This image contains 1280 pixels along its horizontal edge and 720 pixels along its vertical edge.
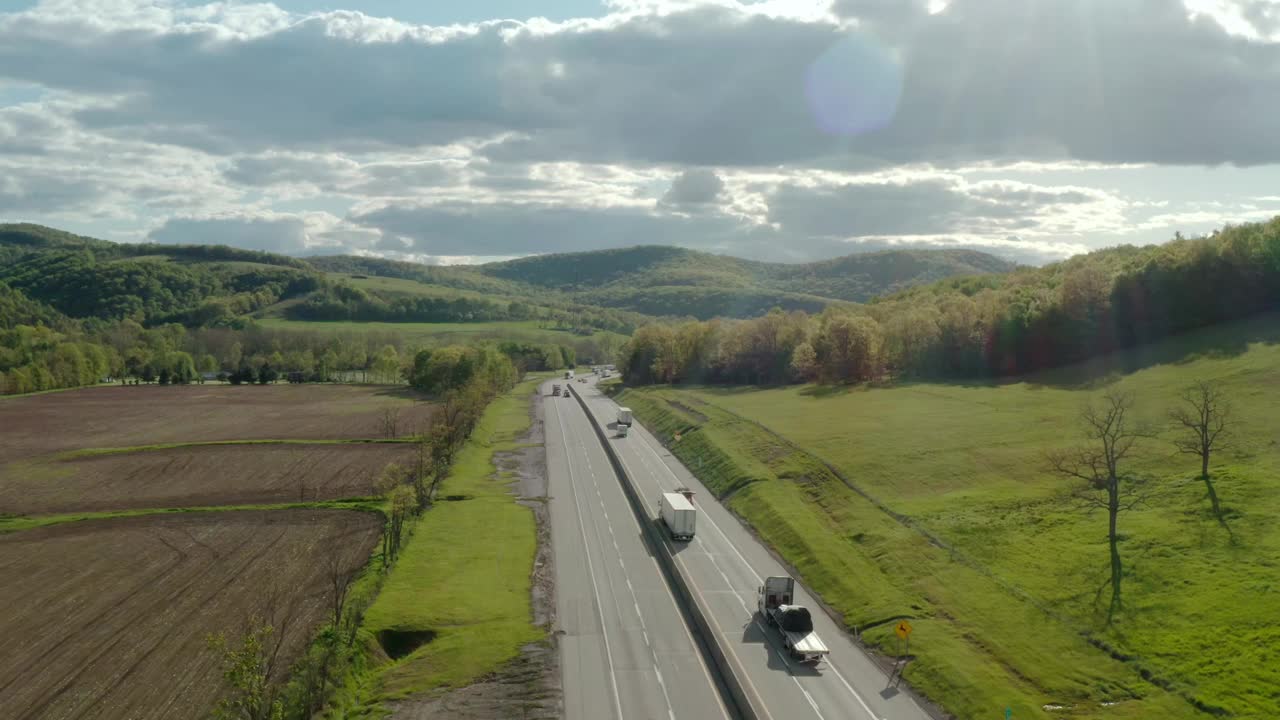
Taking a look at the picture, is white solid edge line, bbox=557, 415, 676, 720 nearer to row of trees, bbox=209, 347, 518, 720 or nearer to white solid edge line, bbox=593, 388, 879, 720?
white solid edge line, bbox=593, 388, 879, 720

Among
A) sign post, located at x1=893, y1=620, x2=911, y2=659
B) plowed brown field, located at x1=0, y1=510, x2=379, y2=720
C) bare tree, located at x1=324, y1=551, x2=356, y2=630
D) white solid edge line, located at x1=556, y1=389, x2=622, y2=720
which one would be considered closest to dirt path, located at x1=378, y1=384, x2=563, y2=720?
white solid edge line, located at x1=556, y1=389, x2=622, y2=720

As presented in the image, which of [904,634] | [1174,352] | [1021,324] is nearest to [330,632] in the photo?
[904,634]

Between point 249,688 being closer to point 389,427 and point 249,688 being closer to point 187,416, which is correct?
point 389,427

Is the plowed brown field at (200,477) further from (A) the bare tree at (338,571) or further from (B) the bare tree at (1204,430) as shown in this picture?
(B) the bare tree at (1204,430)

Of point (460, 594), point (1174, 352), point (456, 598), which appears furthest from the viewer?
point (1174, 352)

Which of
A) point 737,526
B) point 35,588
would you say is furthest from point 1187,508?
point 35,588

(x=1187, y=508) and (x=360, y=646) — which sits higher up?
(x=1187, y=508)

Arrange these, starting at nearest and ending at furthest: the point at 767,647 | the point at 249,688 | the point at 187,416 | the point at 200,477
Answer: the point at 249,688 → the point at 767,647 → the point at 200,477 → the point at 187,416

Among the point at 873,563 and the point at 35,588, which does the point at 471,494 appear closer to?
the point at 35,588
